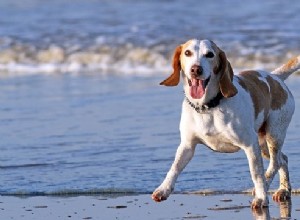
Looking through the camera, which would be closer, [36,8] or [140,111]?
[140,111]

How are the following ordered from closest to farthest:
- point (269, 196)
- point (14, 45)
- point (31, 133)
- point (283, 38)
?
point (269, 196) → point (31, 133) → point (283, 38) → point (14, 45)

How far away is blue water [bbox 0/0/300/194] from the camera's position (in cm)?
873

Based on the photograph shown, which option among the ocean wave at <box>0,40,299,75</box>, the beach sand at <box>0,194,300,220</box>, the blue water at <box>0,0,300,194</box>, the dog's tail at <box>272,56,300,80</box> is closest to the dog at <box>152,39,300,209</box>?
the beach sand at <box>0,194,300,220</box>

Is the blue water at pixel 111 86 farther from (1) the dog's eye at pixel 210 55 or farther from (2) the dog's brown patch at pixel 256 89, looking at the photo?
(1) the dog's eye at pixel 210 55

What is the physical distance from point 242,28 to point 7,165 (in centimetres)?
989

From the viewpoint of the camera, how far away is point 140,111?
11.5 m

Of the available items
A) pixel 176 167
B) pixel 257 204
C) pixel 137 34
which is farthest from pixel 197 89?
pixel 137 34

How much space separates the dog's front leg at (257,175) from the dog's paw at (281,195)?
1.14ft

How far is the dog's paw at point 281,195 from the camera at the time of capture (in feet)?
24.8

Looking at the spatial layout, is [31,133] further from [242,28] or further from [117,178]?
[242,28]

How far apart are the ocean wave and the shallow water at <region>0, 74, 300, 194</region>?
76.5 inches

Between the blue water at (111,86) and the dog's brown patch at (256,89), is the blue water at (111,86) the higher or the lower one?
the lower one

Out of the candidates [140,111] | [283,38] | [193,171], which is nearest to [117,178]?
[193,171]

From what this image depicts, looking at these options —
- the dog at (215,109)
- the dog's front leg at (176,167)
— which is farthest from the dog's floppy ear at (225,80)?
the dog's front leg at (176,167)
